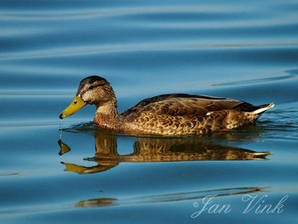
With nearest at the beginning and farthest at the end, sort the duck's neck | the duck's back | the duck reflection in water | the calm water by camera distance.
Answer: the calm water, the duck reflection in water, the duck's back, the duck's neck

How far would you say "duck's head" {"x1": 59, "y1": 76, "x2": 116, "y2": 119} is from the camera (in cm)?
1102

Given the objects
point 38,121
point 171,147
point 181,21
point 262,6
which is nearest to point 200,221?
point 171,147

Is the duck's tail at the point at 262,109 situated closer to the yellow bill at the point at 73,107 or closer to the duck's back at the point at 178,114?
the duck's back at the point at 178,114

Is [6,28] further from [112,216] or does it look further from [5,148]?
[112,216]

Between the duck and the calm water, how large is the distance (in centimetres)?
26

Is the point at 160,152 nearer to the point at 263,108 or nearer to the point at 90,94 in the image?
the point at 90,94

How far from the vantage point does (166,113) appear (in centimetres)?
1101

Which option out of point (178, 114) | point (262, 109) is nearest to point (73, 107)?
point (178, 114)

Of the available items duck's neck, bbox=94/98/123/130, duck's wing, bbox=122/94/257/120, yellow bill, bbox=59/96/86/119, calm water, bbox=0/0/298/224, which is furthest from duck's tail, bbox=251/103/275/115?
yellow bill, bbox=59/96/86/119

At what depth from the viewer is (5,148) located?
10328 mm

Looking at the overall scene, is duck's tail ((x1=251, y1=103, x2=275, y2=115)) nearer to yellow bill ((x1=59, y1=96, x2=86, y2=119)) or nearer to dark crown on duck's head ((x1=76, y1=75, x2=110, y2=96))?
dark crown on duck's head ((x1=76, y1=75, x2=110, y2=96))

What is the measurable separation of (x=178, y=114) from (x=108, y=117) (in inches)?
46.9

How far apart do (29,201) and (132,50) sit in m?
8.82

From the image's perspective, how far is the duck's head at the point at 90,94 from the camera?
36.1 ft
